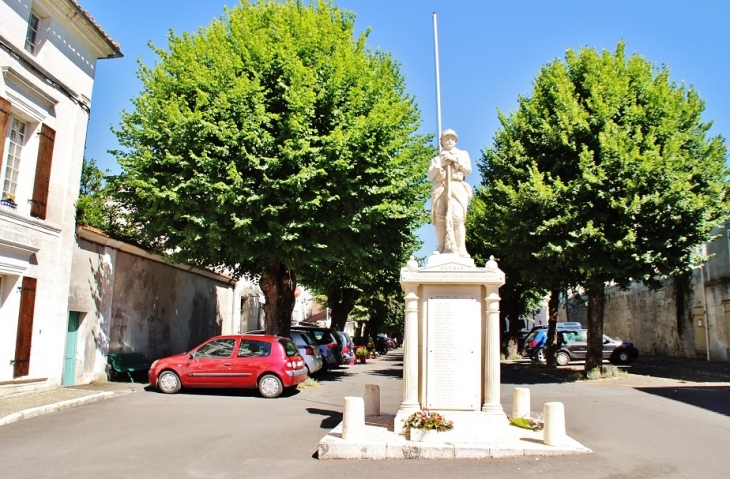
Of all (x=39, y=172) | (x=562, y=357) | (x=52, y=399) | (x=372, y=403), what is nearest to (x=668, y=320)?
(x=562, y=357)

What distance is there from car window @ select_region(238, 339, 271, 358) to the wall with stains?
171 inches

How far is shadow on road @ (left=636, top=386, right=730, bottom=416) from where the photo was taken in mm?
11602

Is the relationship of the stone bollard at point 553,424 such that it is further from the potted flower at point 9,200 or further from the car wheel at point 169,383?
the potted flower at point 9,200

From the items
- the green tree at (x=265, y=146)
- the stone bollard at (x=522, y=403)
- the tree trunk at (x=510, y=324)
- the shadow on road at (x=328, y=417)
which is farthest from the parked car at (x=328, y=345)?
the stone bollard at (x=522, y=403)

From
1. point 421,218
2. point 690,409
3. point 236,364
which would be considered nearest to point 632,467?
point 690,409

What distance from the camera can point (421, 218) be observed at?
54.6 ft

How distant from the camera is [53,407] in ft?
35.0

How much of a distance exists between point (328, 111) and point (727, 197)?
1222cm

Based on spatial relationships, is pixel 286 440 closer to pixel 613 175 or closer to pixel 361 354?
pixel 613 175

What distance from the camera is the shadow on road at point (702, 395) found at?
38.1 ft

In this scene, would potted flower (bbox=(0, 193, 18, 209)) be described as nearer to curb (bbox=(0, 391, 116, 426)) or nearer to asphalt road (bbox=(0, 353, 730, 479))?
curb (bbox=(0, 391, 116, 426))

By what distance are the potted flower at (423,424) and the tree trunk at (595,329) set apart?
11688mm

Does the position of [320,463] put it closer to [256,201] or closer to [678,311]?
[256,201]

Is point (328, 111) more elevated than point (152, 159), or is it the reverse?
point (328, 111)
